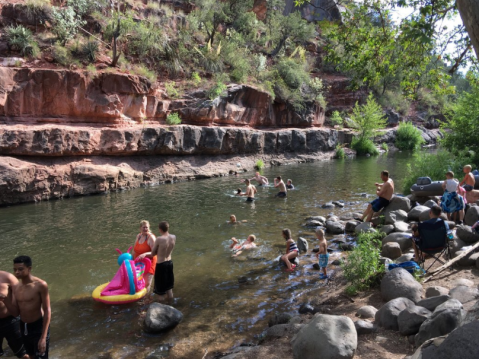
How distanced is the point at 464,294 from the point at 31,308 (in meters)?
5.89

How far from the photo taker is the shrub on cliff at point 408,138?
136ft

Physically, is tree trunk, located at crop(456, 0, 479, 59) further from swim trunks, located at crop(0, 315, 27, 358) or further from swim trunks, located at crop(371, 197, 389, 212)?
swim trunks, located at crop(371, 197, 389, 212)

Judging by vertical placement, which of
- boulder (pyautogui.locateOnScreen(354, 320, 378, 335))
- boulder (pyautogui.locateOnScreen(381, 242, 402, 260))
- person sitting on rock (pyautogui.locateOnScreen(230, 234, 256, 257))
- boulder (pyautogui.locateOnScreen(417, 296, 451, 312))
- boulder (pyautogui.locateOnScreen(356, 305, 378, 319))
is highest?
boulder (pyautogui.locateOnScreen(417, 296, 451, 312))

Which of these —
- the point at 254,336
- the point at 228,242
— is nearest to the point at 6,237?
the point at 228,242

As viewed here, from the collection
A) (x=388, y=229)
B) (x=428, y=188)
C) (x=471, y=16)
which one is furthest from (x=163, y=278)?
(x=428, y=188)

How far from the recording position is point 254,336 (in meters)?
5.71

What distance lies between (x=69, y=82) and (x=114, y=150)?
4327 mm

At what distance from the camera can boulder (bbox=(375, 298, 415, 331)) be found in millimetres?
4820

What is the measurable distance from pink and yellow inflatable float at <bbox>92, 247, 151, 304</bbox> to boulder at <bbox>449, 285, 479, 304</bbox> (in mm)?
5557

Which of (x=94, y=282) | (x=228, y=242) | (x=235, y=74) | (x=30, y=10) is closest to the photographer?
(x=94, y=282)

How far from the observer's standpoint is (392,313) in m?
4.88

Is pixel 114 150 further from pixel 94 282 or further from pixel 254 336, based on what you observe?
pixel 254 336

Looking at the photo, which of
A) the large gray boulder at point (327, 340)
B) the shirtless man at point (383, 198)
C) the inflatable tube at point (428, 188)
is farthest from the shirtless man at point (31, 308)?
the inflatable tube at point (428, 188)

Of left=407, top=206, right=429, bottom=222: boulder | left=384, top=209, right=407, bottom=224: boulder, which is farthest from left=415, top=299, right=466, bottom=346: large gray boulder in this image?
left=407, top=206, right=429, bottom=222: boulder
